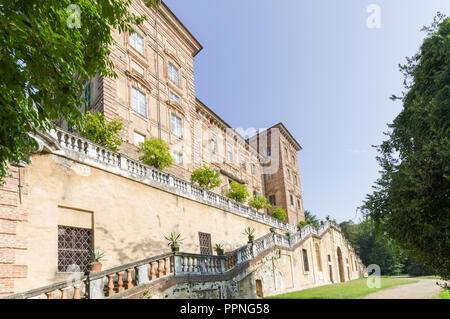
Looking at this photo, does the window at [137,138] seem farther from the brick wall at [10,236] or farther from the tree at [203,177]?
the brick wall at [10,236]

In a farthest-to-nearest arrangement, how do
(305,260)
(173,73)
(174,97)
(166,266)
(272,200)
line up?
A: (272,200) < (173,73) < (305,260) < (174,97) < (166,266)

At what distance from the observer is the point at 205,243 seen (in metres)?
17.8

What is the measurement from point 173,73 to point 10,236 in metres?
18.9

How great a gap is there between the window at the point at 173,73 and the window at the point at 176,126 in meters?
3.05

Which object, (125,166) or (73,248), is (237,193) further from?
(73,248)

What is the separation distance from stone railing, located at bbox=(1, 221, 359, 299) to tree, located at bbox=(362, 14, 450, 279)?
6302 mm

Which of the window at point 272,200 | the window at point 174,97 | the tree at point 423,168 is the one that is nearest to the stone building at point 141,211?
the window at point 174,97

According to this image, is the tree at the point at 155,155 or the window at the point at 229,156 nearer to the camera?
the tree at the point at 155,155

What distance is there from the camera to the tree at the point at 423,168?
8586 mm

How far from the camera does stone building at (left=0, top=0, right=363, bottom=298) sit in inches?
366

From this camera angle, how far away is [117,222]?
12562 millimetres

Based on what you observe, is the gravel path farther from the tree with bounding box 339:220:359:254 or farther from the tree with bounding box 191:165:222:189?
the tree with bounding box 339:220:359:254

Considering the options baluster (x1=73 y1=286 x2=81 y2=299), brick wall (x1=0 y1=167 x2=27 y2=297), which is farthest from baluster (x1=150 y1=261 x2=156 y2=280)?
brick wall (x1=0 y1=167 x2=27 y2=297)

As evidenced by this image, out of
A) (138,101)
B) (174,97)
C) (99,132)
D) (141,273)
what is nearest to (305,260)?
(174,97)
